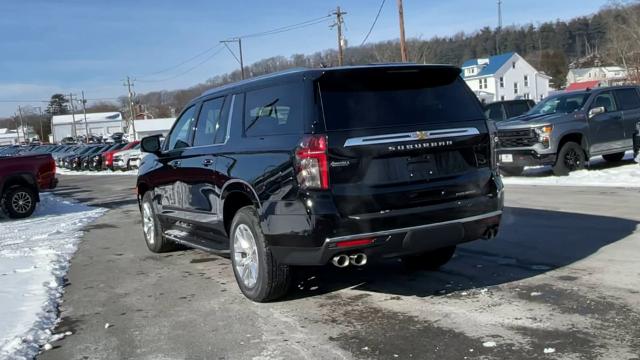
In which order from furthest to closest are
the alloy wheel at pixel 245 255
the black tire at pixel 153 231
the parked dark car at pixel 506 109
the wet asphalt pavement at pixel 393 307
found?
the parked dark car at pixel 506 109 < the black tire at pixel 153 231 < the alloy wheel at pixel 245 255 < the wet asphalt pavement at pixel 393 307

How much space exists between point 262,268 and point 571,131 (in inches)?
421

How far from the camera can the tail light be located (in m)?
4.64

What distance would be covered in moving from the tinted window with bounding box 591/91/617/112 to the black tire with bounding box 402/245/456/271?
9.80m

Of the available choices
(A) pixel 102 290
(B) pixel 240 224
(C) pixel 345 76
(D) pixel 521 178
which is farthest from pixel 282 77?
(D) pixel 521 178

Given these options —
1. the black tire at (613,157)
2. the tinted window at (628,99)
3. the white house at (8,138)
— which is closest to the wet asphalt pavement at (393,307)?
the tinted window at (628,99)

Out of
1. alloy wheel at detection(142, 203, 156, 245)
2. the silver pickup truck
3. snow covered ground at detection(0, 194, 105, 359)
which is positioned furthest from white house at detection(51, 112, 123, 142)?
alloy wheel at detection(142, 203, 156, 245)

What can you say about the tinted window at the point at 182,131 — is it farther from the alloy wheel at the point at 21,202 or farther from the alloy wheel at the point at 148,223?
the alloy wheel at the point at 21,202

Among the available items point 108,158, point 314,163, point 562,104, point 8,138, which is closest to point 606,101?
point 562,104

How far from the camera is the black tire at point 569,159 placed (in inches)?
550

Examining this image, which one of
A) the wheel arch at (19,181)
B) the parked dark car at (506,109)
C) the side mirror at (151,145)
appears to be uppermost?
the parked dark car at (506,109)

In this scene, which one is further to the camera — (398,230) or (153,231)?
(153,231)

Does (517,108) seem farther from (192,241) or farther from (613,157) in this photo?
(192,241)

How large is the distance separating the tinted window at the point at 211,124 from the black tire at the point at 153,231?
1.89 m

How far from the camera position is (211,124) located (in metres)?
6.43
